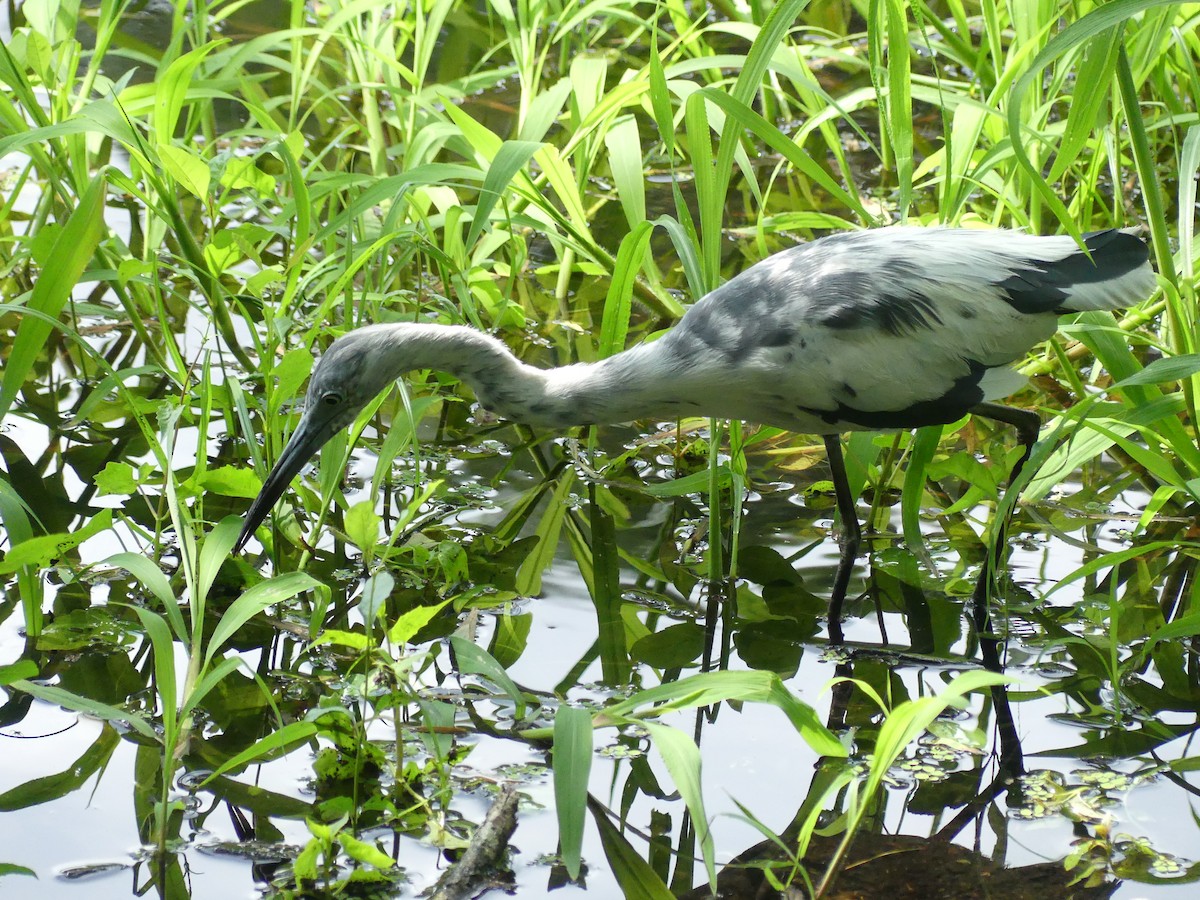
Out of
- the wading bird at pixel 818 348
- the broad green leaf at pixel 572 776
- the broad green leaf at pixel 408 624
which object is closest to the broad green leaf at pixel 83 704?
the broad green leaf at pixel 408 624

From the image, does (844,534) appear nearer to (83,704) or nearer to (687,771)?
(687,771)

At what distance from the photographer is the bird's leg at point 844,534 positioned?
3734mm

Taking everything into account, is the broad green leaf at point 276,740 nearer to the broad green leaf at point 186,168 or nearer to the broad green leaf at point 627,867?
the broad green leaf at point 627,867

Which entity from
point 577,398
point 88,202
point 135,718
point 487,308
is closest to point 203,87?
point 487,308

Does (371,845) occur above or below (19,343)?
below

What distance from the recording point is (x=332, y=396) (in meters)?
3.35

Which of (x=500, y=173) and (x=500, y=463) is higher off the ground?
(x=500, y=173)

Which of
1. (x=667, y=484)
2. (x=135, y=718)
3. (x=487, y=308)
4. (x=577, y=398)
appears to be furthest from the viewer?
(x=487, y=308)

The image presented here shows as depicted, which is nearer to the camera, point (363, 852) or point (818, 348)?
point (363, 852)

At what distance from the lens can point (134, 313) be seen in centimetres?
433

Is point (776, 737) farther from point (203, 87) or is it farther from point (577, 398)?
point (203, 87)

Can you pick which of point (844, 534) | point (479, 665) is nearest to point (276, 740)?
point (479, 665)

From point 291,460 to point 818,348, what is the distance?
1.31 meters

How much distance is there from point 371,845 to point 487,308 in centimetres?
249
